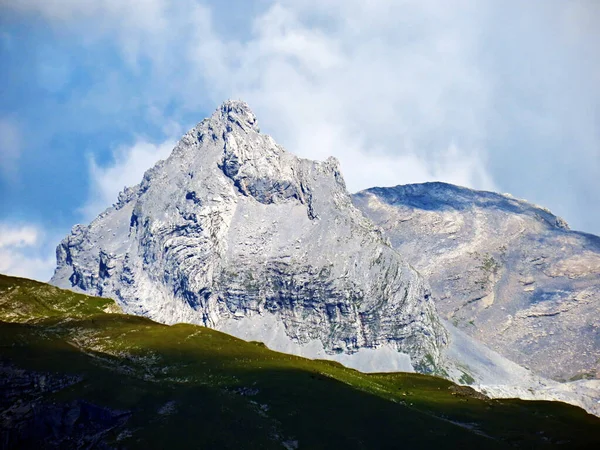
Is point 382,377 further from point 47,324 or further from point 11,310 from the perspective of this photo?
point 11,310

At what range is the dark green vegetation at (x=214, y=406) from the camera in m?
86.8

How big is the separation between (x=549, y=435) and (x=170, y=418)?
50.6 meters

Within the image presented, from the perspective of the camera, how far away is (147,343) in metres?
125

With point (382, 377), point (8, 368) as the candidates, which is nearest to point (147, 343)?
point (8, 368)

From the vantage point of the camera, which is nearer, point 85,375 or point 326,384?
point 85,375

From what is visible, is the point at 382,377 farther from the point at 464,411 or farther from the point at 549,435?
the point at 549,435

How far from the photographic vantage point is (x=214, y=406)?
301 feet

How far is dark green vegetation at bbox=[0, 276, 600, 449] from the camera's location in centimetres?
8675

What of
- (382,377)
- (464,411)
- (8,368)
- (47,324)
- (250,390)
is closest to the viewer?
(8,368)

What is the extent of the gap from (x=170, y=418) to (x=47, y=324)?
5478 centimetres

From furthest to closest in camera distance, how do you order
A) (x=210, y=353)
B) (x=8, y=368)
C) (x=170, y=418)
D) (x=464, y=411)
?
(x=210, y=353) → (x=464, y=411) → (x=8, y=368) → (x=170, y=418)

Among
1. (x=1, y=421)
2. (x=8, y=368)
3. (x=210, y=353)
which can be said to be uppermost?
(x=210, y=353)

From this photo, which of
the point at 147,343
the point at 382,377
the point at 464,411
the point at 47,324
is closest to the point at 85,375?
the point at 147,343

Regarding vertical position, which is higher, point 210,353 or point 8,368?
point 210,353
